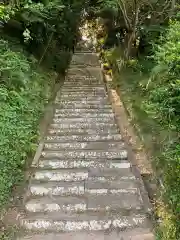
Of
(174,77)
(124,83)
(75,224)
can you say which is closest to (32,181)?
(75,224)

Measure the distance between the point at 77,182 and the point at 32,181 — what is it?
28.6 inches

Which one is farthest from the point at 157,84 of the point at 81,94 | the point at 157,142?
the point at 81,94

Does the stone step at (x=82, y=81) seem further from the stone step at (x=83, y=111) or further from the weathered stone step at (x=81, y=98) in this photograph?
the stone step at (x=83, y=111)

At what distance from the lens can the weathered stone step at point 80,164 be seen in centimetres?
578

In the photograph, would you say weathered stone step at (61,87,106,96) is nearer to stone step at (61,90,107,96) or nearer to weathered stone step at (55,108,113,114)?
stone step at (61,90,107,96)

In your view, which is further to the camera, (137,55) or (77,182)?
(137,55)

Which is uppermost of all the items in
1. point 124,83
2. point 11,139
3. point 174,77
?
point 174,77

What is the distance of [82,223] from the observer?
14.6 ft

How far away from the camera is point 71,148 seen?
21.2 ft

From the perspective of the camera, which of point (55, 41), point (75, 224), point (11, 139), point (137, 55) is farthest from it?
point (55, 41)

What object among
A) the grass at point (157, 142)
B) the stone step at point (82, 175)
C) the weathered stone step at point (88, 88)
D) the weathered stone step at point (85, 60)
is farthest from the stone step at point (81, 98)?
the weathered stone step at point (85, 60)

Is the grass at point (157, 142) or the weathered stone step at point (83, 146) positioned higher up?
the grass at point (157, 142)

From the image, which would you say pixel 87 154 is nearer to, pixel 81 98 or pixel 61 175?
pixel 61 175

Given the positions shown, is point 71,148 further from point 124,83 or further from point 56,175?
point 124,83
